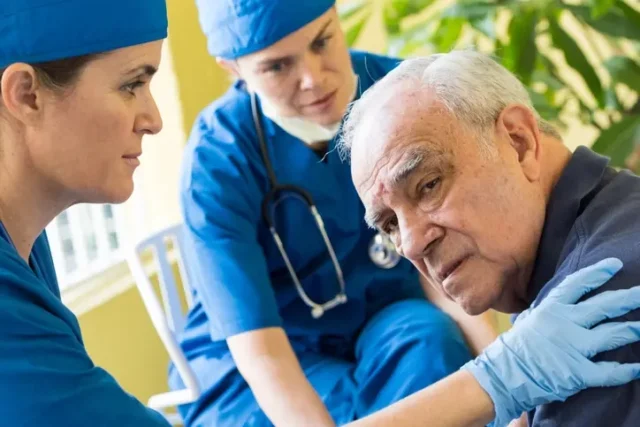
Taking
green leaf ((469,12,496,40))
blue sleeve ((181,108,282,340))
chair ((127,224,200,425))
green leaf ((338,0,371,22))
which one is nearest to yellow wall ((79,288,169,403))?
chair ((127,224,200,425))

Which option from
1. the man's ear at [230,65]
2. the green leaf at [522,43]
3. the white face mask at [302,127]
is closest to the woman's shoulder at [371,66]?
the white face mask at [302,127]

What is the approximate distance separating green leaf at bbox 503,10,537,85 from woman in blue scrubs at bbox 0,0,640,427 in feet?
4.16

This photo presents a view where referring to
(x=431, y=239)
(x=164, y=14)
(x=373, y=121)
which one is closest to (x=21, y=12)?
(x=164, y=14)

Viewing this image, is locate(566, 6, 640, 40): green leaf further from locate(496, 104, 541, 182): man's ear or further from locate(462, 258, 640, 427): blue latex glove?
locate(462, 258, 640, 427): blue latex glove

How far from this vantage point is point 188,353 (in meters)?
1.87

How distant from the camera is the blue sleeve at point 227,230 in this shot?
5.16 feet

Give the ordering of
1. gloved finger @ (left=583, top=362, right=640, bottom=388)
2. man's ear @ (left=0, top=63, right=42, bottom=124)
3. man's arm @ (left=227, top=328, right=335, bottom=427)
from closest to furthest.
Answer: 1. gloved finger @ (left=583, top=362, right=640, bottom=388)
2. man's ear @ (left=0, top=63, right=42, bottom=124)
3. man's arm @ (left=227, top=328, right=335, bottom=427)

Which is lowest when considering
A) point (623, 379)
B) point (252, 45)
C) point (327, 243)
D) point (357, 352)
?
point (357, 352)

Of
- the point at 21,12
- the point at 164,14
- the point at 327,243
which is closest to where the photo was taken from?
the point at 21,12

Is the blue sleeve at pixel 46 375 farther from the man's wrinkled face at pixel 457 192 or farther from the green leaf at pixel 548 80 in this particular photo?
the green leaf at pixel 548 80

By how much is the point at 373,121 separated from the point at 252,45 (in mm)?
582

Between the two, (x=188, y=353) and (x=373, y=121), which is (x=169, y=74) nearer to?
(x=188, y=353)

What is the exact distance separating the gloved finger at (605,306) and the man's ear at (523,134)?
193 millimetres

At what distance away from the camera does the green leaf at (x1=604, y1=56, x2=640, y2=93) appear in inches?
90.9
